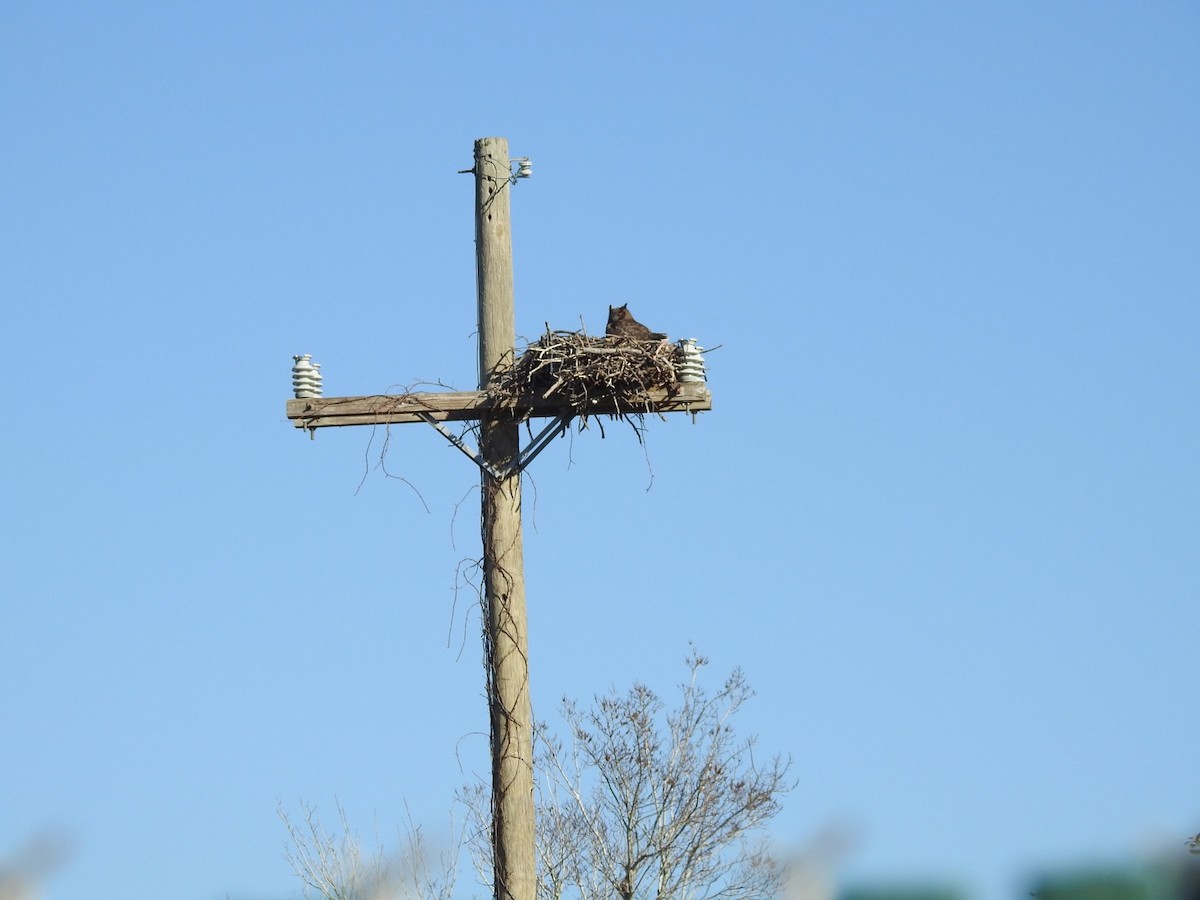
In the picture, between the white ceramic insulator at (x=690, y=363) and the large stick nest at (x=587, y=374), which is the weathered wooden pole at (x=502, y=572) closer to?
the large stick nest at (x=587, y=374)

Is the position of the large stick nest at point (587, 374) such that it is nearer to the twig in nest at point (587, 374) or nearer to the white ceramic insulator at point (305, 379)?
the twig in nest at point (587, 374)

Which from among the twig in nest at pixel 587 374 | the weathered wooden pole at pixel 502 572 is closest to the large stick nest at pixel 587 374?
the twig in nest at pixel 587 374

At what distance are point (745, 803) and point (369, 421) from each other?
1087 cm

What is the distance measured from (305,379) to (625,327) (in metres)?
2.18

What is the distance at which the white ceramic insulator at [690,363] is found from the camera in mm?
11359

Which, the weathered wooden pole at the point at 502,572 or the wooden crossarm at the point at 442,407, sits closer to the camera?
the weathered wooden pole at the point at 502,572

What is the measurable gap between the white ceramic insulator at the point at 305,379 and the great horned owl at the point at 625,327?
1.86m

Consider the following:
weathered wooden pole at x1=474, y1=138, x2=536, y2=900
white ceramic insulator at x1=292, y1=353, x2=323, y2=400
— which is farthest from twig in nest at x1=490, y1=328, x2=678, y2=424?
white ceramic insulator at x1=292, y1=353, x2=323, y2=400

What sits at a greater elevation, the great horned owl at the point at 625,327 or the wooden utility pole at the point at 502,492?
the great horned owl at the point at 625,327

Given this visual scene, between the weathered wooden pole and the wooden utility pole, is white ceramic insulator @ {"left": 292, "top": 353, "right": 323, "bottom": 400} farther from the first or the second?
the weathered wooden pole

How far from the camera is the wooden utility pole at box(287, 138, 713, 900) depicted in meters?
11.0

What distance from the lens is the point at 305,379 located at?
1146 cm

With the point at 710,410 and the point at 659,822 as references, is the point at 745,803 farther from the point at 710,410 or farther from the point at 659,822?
the point at 710,410

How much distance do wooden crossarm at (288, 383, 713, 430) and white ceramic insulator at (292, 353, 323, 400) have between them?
5 cm
